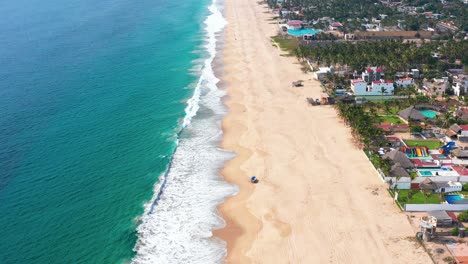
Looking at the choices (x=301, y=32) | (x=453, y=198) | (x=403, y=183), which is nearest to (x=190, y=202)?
(x=403, y=183)

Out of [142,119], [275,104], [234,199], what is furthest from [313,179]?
[142,119]

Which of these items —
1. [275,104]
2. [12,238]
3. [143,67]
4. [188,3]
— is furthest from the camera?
[188,3]

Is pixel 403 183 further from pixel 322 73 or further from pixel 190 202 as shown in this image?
pixel 322 73

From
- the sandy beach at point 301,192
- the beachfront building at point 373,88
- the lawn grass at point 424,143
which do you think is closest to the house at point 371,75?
the beachfront building at point 373,88

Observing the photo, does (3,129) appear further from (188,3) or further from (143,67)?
(188,3)

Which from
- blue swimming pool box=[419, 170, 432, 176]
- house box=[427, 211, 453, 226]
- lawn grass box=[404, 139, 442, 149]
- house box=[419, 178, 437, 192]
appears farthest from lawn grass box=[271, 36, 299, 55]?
house box=[427, 211, 453, 226]

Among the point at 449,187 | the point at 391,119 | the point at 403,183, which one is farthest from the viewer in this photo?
the point at 391,119

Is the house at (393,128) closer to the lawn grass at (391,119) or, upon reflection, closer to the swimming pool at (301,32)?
the lawn grass at (391,119)
